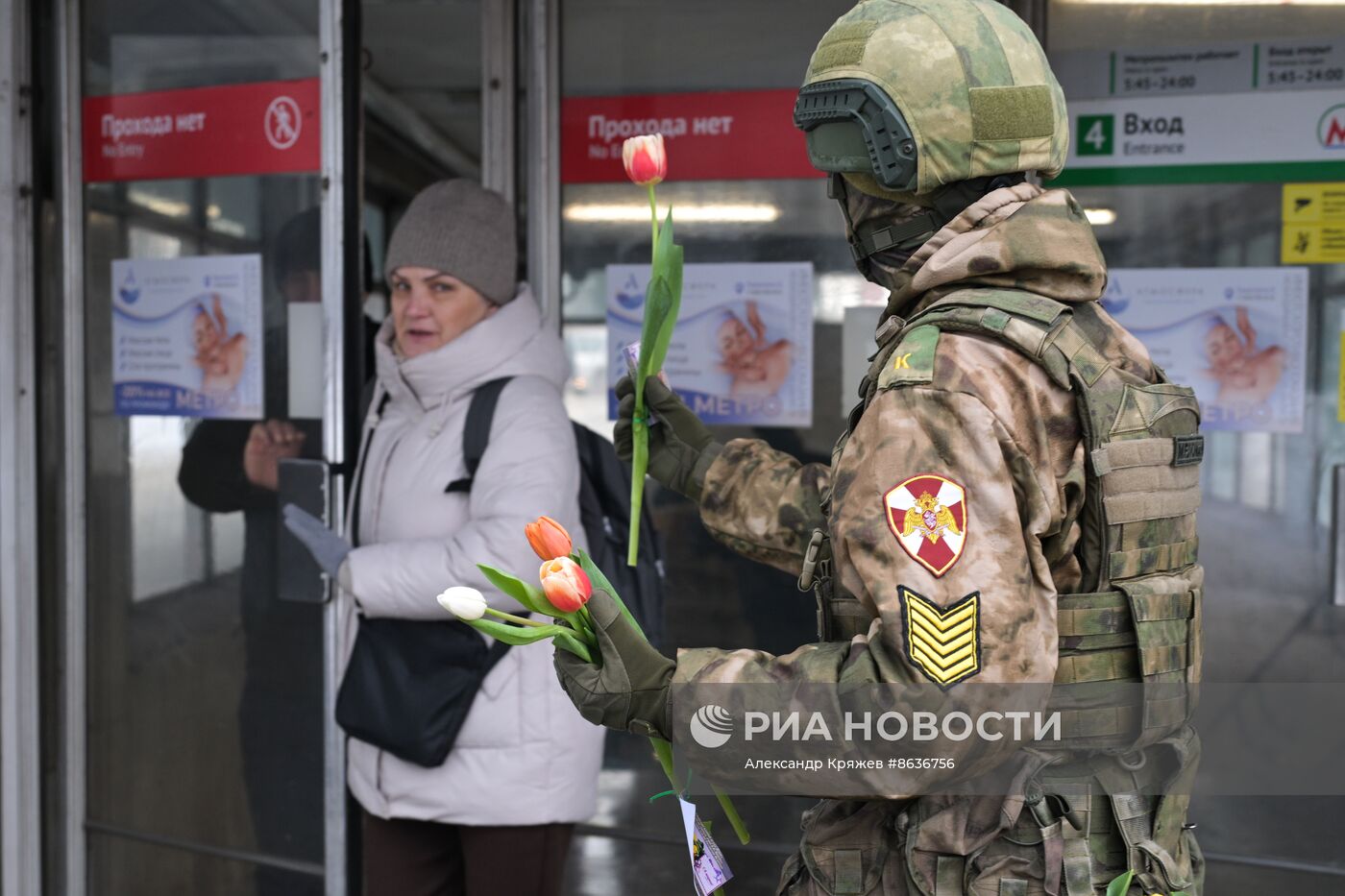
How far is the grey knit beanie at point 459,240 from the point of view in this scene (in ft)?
9.86

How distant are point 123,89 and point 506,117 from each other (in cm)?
103

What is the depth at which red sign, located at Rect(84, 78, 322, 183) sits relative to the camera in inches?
134

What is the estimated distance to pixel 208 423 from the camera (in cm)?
362

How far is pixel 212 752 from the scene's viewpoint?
371 cm

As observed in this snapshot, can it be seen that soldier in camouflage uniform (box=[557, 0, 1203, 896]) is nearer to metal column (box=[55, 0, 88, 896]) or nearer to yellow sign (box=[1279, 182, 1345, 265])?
yellow sign (box=[1279, 182, 1345, 265])

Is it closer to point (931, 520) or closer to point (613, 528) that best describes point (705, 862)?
point (931, 520)

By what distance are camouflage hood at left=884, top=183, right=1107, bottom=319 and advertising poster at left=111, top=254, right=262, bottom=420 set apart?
229 centimetres

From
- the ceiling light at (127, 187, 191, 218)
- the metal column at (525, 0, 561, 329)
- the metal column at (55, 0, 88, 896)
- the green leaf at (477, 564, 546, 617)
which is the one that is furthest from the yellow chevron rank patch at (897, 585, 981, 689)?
the metal column at (55, 0, 88, 896)

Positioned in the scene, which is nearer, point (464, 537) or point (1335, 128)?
point (464, 537)

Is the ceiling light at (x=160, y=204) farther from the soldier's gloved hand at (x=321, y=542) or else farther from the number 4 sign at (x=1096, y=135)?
the number 4 sign at (x=1096, y=135)

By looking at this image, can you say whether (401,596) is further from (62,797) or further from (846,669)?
(62,797)

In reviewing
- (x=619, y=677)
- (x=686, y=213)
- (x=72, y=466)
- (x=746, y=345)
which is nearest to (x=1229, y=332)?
(x=746, y=345)

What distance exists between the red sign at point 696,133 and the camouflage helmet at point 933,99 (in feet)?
5.69

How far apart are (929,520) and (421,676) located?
5.28 ft
